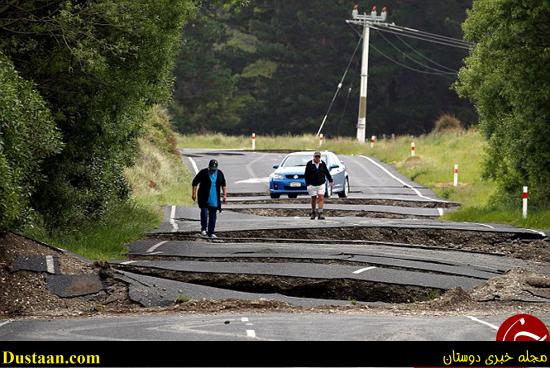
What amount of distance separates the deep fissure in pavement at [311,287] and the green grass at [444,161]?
408 inches

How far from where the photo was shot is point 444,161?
51.2 metres

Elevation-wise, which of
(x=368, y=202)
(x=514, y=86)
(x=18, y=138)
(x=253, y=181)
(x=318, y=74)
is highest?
(x=318, y=74)

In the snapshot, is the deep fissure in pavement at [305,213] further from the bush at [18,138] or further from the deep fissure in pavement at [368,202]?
the bush at [18,138]

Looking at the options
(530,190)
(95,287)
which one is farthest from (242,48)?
(95,287)

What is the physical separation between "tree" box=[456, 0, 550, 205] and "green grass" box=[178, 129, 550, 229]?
3.41 ft

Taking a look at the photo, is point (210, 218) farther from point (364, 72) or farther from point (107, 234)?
point (364, 72)

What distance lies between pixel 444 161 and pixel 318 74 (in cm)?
3503

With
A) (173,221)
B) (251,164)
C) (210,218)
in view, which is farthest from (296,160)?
(251,164)

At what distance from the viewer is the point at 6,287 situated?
54.9 ft

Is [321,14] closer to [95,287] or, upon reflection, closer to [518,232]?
[518,232]

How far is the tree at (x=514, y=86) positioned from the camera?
90.4 ft

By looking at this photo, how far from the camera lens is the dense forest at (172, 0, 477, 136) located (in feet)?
270

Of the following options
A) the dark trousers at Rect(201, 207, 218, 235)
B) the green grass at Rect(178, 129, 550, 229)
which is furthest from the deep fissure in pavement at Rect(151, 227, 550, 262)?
the green grass at Rect(178, 129, 550, 229)

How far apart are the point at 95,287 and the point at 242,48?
75.5 meters
